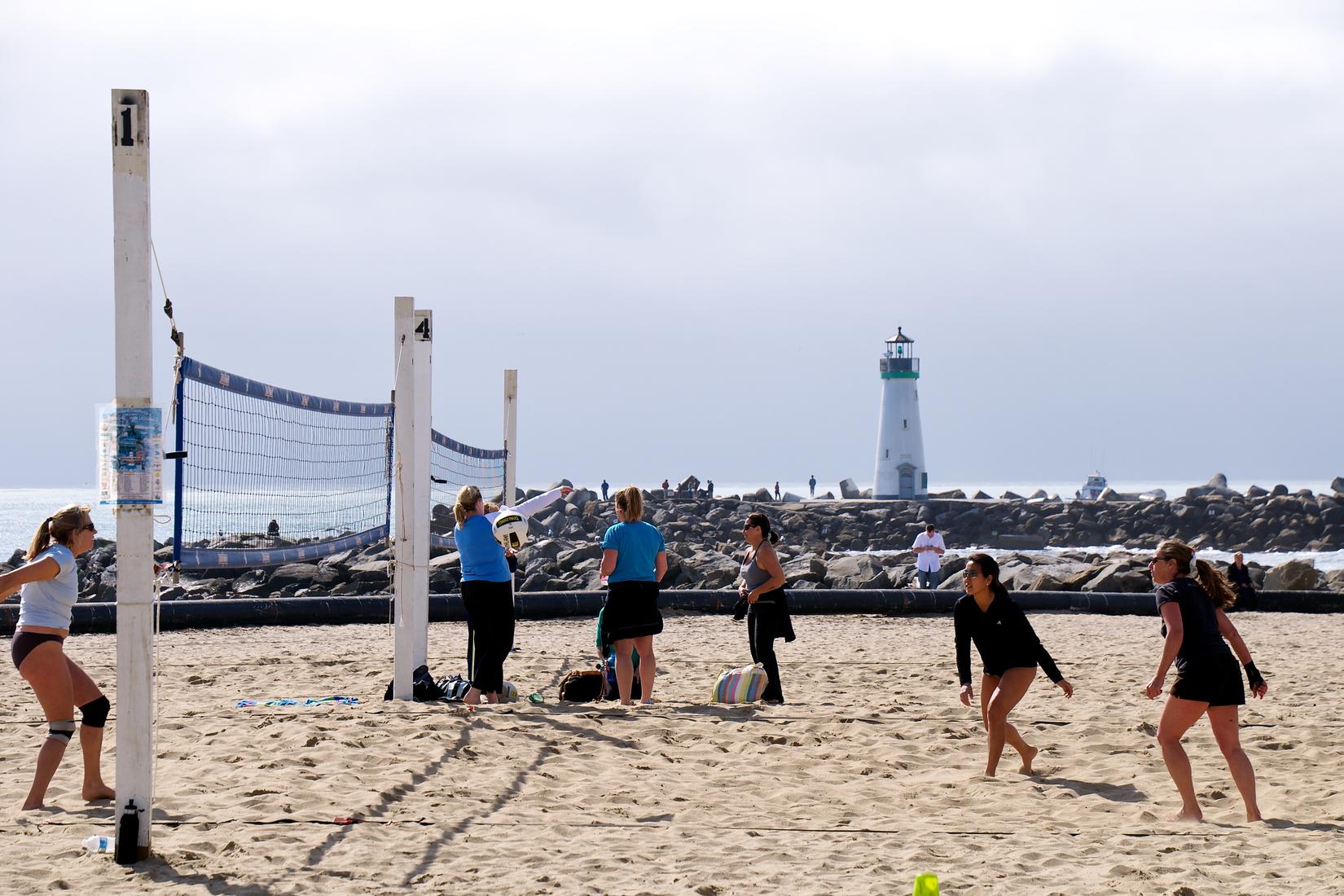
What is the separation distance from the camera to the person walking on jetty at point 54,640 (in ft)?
17.1

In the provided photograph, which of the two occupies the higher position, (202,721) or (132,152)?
(132,152)

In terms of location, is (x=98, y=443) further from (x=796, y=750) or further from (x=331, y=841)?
(x=796, y=750)

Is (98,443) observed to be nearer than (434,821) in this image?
Yes

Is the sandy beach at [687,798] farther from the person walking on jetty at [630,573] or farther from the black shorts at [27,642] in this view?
the black shorts at [27,642]

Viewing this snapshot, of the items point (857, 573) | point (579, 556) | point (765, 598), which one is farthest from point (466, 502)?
point (579, 556)

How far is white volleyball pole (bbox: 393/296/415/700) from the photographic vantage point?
841 centimetres

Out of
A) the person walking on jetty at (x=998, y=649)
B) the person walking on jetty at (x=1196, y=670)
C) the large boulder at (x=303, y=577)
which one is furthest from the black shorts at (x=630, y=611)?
the large boulder at (x=303, y=577)

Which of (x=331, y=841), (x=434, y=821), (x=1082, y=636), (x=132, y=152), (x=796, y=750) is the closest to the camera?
(x=132, y=152)

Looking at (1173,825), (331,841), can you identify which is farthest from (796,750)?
(331,841)

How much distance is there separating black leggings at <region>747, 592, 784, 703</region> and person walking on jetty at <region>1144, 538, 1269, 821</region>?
3358 mm

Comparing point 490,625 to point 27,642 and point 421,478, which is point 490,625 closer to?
point 421,478

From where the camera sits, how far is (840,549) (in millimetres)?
50188

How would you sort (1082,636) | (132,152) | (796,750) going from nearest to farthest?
(132,152) < (796,750) < (1082,636)

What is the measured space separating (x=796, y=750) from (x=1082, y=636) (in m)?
7.80
